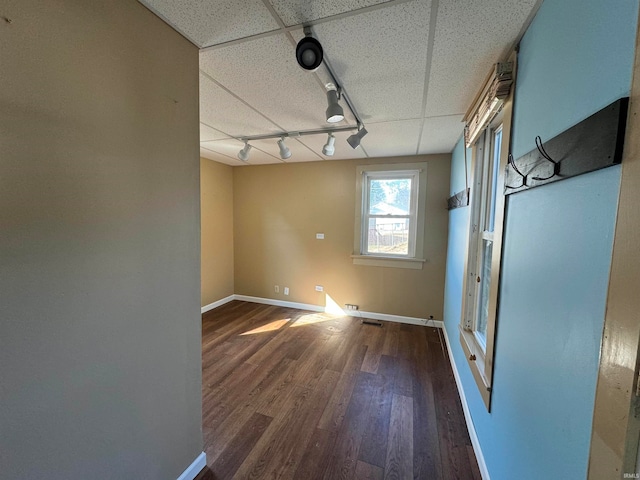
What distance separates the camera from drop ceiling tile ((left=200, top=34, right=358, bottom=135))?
4.16 ft

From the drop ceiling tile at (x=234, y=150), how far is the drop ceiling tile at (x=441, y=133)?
190 cm

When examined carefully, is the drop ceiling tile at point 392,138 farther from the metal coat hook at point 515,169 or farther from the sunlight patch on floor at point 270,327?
the sunlight patch on floor at point 270,327

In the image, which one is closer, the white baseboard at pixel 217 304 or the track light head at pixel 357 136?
the track light head at pixel 357 136

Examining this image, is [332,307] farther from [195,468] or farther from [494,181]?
[494,181]

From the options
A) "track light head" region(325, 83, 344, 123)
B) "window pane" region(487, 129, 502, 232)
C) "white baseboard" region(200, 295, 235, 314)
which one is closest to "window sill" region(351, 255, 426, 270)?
"window pane" region(487, 129, 502, 232)

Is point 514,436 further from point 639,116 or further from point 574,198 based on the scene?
point 639,116

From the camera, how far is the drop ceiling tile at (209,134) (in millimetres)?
2396

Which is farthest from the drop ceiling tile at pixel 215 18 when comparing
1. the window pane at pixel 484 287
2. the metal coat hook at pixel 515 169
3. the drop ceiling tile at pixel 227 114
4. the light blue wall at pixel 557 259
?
the window pane at pixel 484 287

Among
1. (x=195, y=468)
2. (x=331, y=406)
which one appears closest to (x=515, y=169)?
(x=331, y=406)

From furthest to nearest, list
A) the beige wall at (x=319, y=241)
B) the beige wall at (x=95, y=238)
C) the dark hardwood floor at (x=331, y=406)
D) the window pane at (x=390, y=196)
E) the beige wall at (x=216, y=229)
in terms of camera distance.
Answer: the beige wall at (x=216, y=229) → the window pane at (x=390, y=196) → the beige wall at (x=319, y=241) → the dark hardwood floor at (x=331, y=406) → the beige wall at (x=95, y=238)

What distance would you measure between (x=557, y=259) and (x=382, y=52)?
1.19 meters

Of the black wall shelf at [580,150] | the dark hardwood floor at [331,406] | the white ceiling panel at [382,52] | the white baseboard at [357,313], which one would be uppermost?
the white ceiling panel at [382,52]

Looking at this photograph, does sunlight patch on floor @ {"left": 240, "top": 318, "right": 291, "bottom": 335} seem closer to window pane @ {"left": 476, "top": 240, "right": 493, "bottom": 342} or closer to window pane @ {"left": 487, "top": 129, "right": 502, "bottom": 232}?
window pane @ {"left": 476, "top": 240, "right": 493, "bottom": 342}

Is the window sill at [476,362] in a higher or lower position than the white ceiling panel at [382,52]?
lower
